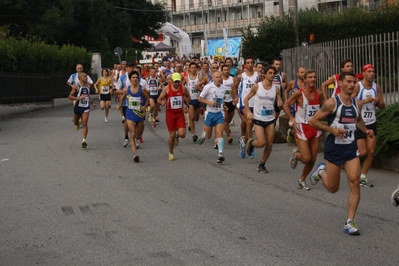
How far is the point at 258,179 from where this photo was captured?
1237 cm

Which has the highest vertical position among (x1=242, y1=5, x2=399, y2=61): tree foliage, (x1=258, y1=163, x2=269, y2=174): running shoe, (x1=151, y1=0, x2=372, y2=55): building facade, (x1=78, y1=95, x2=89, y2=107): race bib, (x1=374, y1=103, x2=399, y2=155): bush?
(x1=151, y1=0, x2=372, y2=55): building facade

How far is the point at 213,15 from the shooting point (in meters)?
103

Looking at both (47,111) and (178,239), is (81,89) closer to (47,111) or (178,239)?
(178,239)

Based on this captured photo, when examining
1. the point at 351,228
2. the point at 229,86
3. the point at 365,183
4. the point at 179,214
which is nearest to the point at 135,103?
the point at 229,86

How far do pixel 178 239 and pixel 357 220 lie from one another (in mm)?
2327

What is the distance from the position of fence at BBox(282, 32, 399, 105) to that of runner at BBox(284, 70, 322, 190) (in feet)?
12.0

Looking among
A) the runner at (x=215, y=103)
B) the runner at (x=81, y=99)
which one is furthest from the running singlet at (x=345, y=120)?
Result: the runner at (x=81, y=99)

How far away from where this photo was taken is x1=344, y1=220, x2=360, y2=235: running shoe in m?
8.02

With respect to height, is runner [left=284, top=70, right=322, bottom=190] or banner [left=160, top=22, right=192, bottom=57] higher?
banner [left=160, top=22, right=192, bottom=57]

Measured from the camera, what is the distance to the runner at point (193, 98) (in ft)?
60.6

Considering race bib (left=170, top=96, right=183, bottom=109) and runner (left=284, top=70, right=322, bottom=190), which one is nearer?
runner (left=284, top=70, right=322, bottom=190)

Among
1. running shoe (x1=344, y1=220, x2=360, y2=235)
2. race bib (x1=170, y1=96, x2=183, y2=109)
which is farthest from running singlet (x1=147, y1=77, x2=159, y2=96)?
running shoe (x1=344, y1=220, x2=360, y2=235)

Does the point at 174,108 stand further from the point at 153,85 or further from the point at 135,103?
the point at 153,85

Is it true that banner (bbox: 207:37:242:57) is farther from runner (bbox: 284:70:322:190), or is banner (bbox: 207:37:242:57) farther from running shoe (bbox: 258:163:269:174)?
runner (bbox: 284:70:322:190)
